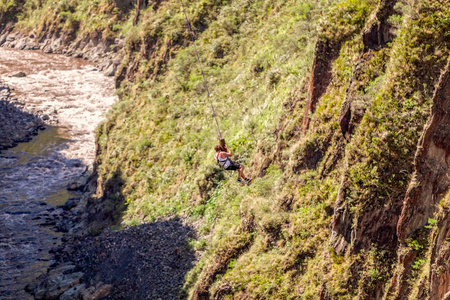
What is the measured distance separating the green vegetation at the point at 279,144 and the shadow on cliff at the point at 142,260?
63 cm

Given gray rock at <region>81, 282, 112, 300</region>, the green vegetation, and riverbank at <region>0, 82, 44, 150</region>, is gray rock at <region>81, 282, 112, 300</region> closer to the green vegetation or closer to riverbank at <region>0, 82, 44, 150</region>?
the green vegetation

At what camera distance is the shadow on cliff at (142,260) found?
14492mm

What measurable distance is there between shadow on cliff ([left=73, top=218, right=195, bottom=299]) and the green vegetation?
63cm

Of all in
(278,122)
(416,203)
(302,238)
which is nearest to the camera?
(416,203)

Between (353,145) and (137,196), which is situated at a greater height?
(353,145)

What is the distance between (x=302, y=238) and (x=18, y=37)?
61701mm

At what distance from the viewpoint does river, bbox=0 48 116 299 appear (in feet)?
72.6

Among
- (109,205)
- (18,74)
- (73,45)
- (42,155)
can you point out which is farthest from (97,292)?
(73,45)

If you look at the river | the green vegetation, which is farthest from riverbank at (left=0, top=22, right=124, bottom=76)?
the green vegetation

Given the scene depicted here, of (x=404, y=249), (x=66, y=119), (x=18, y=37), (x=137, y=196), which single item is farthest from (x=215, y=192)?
(x=18, y=37)

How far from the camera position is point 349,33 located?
11.5m

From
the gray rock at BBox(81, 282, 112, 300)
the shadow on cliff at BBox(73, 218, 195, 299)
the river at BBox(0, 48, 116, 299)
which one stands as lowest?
the river at BBox(0, 48, 116, 299)

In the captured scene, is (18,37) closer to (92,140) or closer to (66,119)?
(66,119)

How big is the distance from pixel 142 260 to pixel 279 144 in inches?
237
